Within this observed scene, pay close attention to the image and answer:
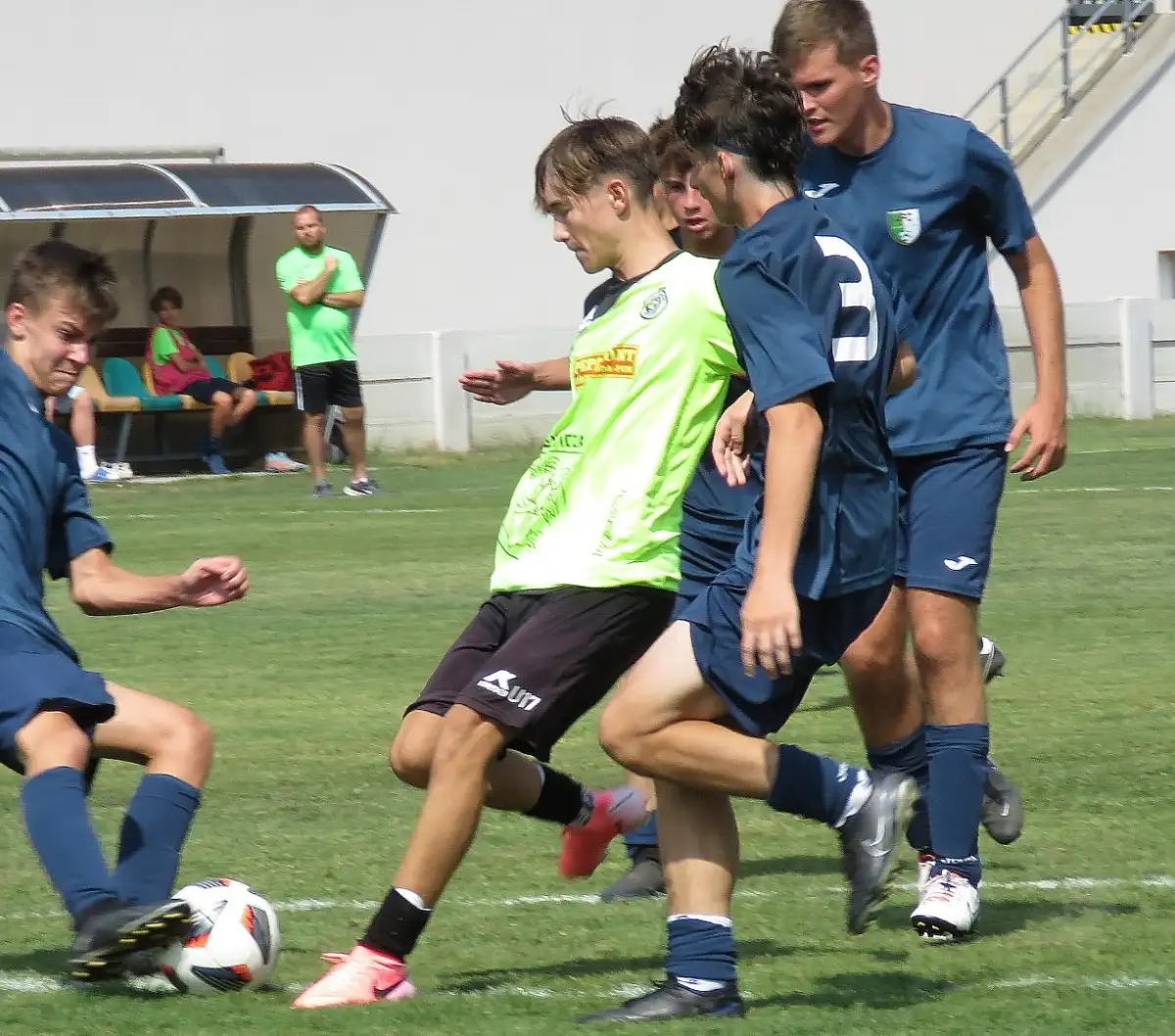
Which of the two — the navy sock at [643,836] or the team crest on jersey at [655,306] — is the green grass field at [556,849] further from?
the team crest on jersey at [655,306]

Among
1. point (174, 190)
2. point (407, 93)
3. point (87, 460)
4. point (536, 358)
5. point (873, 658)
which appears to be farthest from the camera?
point (407, 93)

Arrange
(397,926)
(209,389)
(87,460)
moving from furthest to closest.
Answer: (209,389) → (87,460) → (397,926)

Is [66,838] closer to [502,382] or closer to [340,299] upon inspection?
[502,382]

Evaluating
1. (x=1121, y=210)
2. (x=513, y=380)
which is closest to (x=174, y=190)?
(x=1121, y=210)

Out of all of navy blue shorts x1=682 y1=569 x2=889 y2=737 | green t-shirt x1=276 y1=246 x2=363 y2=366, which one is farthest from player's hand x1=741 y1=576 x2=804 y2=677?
green t-shirt x1=276 y1=246 x2=363 y2=366

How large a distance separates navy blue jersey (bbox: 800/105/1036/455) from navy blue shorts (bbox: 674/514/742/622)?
436 mm

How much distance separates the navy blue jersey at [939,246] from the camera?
5281 mm

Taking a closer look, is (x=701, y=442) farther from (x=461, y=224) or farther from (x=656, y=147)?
(x=461, y=224)

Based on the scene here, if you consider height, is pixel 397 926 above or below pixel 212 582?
below

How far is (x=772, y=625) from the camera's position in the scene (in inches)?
159

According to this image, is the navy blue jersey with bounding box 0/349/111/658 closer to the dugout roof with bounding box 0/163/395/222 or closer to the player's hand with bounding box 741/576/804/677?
the player's hand with bounding box 741/576/804/677

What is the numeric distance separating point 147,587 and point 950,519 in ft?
5.84

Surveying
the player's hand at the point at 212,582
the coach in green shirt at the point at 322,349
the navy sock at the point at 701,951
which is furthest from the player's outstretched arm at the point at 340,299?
the navy sock at the point at 701,951

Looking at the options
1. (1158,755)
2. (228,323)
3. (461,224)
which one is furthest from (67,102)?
(1158,755)
